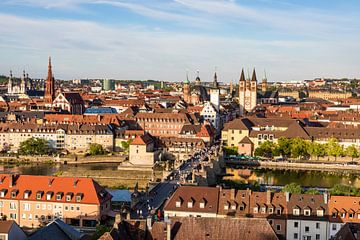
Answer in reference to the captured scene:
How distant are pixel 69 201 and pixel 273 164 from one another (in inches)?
1564

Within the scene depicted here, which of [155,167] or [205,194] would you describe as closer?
[205,194]

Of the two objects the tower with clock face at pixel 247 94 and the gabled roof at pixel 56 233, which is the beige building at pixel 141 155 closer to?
the gabled roof at pixel 56 233

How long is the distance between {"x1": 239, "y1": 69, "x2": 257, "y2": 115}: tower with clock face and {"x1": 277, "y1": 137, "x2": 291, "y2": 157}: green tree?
48328 millimetres

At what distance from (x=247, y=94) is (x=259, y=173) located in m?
60.5

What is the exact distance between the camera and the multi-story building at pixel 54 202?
115ft

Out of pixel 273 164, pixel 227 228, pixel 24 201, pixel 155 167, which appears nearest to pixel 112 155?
pixel 155 167

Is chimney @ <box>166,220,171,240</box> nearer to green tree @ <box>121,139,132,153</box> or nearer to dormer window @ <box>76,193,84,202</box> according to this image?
dormer window @ <box>76,193,84,202</box>

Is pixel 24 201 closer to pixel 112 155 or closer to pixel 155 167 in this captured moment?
pixel 155 167

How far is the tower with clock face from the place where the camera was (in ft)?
398

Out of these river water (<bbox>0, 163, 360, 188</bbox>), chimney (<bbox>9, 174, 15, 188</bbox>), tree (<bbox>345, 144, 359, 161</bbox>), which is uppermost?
chimney (<bbox>9, 174, 15, 188</bbox>)

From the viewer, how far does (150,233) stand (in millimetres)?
22422

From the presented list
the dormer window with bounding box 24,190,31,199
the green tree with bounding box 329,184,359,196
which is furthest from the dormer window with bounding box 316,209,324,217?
the dormer window with bounding box 24,190,31,199

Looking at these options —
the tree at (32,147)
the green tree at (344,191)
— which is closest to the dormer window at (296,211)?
the green tree at (344,191)

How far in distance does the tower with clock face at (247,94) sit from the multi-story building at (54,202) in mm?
87794
